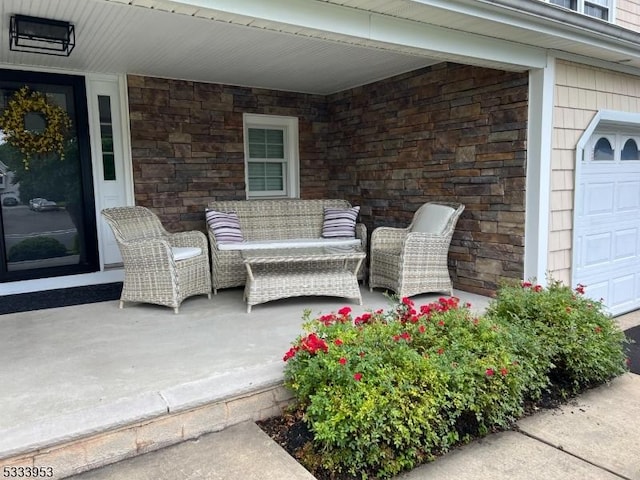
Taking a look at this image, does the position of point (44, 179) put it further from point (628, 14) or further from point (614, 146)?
point (628, 14)

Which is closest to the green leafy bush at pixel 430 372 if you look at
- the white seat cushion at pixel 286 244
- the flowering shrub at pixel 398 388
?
the flowering shrub at pixel 398 388

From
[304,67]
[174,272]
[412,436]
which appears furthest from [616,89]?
[174,272]

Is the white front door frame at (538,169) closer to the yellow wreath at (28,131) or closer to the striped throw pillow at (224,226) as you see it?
the striped throw pillow at (224,226)

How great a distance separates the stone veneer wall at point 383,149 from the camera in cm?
428

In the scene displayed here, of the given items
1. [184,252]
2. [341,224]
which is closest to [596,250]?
[341,224]

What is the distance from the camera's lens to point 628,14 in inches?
199

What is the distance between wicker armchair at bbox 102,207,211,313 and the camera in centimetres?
394

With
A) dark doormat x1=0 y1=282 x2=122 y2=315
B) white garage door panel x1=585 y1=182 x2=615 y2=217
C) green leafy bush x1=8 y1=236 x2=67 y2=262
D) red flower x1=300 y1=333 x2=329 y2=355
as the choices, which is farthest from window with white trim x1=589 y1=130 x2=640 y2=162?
green leafy bush x1=8 y1=236 x2=67 y2=262

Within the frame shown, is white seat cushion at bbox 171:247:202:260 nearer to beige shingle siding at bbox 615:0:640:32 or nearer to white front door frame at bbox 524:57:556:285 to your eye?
white front door frame at bbox 524:57:556:285

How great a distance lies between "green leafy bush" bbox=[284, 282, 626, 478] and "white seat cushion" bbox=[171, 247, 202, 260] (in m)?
1.94

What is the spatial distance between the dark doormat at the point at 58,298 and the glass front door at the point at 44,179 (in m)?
0.34

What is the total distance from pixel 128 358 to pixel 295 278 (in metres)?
1.59

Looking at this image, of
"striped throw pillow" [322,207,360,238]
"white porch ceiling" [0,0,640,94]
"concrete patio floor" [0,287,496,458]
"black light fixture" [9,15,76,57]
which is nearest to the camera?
"concrete patio floor" [0,287,496,458]

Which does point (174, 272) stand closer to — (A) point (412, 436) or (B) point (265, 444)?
(B) point (265, 444)
